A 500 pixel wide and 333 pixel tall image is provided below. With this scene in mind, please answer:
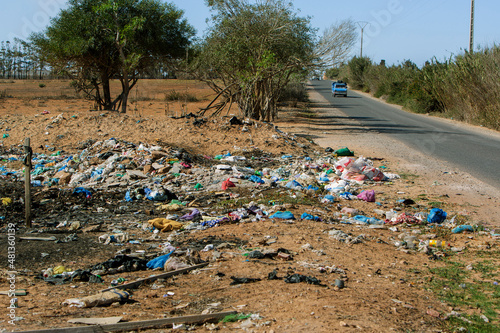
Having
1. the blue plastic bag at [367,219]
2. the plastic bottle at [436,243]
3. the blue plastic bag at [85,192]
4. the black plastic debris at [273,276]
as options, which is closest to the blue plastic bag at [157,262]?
the black plastic debris at [273,276]

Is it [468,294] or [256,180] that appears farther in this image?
[256,180]

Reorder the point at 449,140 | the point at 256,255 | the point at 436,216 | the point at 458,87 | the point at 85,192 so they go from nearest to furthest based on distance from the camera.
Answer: the point at 256,255 < the point at 436,216 < the point at 85,192 < the point at 449,140 < the point at 458,87

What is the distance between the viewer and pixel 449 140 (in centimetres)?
1686

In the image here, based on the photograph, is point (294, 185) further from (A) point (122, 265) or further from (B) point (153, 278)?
(B) point (153, 278)

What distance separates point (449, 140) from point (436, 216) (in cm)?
1104

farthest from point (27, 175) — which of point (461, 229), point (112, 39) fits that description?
point (112, 39)

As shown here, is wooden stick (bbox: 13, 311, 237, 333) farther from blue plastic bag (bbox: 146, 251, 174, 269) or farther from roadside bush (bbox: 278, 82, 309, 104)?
roadside bush (bbox: 278, 82, 309, 104)

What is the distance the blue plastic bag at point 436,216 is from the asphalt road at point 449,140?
2960 millimetres

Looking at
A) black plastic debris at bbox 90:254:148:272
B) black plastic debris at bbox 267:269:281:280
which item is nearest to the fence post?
black plastic debris at bbox 90:254:148:272

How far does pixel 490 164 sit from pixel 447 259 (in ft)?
24.8

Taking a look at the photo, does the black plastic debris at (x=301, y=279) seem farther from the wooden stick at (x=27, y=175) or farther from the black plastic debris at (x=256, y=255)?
the wooden stick at (x=27, y=175)

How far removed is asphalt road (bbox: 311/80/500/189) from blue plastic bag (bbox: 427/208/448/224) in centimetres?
296

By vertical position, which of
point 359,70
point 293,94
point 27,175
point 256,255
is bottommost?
point 256,255

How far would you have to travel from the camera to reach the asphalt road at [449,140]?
11.5 m
